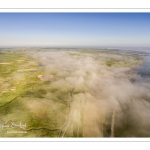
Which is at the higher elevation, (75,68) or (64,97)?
(75,68)
